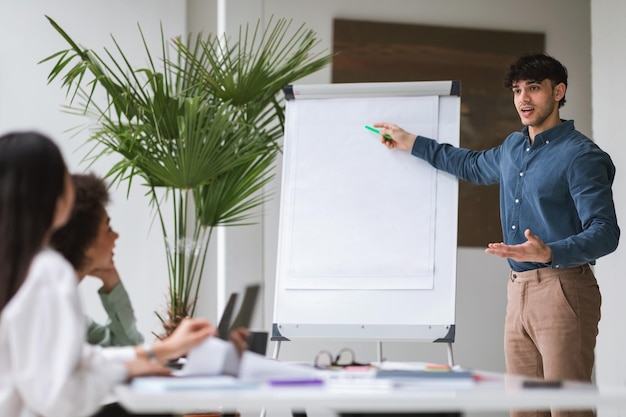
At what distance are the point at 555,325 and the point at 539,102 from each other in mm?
864

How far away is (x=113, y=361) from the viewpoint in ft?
6.12

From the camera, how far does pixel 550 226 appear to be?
320 cm

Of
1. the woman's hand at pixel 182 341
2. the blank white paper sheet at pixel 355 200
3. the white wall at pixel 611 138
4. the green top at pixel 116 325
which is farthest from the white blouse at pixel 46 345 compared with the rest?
the white wall at pixel 611 138

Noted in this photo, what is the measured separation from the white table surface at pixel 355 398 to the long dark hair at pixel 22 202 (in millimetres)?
320

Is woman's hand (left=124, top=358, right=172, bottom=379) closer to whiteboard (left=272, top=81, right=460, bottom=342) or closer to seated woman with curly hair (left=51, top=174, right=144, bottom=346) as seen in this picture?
seated woman with curly hair (left=51, top=174, right=144, bottom=346)

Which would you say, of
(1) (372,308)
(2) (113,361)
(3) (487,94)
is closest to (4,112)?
(1) (372,308)

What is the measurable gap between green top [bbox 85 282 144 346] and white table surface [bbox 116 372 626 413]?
1017mm

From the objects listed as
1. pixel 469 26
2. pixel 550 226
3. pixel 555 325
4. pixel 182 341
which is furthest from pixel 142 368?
pixel 469 26

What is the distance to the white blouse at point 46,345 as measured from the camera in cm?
162

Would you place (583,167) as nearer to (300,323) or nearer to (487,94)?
(300,323)

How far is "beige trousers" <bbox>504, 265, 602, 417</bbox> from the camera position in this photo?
3078 millimetres

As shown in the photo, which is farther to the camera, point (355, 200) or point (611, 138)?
point (611, 138)

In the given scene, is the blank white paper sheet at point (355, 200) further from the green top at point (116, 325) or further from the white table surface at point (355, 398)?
the white table surface at point (355, 398)

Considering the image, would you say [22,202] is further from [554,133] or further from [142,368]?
[554,133]
